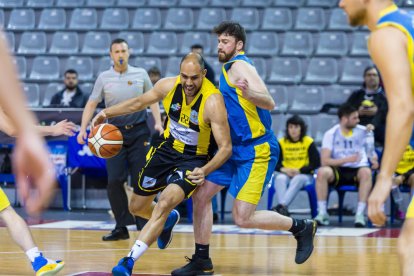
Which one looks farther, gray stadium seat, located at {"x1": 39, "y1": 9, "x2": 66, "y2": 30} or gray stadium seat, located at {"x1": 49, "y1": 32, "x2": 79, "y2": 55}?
gray stadium seat, located at {"x1": 39, "y1": 9, "x2": 66, "y2": 30}

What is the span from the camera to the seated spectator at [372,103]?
10062mm

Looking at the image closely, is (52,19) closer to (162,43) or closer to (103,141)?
(162,43)

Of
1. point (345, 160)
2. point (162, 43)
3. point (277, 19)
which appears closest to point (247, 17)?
point (277, 19)

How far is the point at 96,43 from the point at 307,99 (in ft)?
13.0

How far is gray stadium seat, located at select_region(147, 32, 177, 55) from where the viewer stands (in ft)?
43.8

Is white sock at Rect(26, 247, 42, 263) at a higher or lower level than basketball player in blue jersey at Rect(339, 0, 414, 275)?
lower

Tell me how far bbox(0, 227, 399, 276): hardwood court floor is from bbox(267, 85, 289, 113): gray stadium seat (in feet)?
11.5

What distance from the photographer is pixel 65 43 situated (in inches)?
550

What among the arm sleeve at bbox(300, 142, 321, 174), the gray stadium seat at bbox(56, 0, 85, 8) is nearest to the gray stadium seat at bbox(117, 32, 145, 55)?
the gray stadium seat at bbox(56, 0, 85, 8)

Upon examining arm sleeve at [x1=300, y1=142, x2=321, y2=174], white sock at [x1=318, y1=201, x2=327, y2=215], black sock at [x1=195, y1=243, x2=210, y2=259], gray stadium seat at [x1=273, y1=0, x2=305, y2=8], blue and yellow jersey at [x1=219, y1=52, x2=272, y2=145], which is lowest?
white sock at [x1=318, y1=201, x2=327, y2=215]

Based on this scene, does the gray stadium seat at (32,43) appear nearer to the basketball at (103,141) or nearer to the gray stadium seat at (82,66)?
the gray stadium seat at (82,66)

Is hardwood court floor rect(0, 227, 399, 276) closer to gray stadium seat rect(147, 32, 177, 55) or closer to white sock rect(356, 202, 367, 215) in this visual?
white sock rect(356, 202, 367, 215)

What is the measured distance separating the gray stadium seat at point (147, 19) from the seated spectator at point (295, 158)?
4887 millimetres

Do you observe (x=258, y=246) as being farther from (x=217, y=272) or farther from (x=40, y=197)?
(x=40, y=197)
